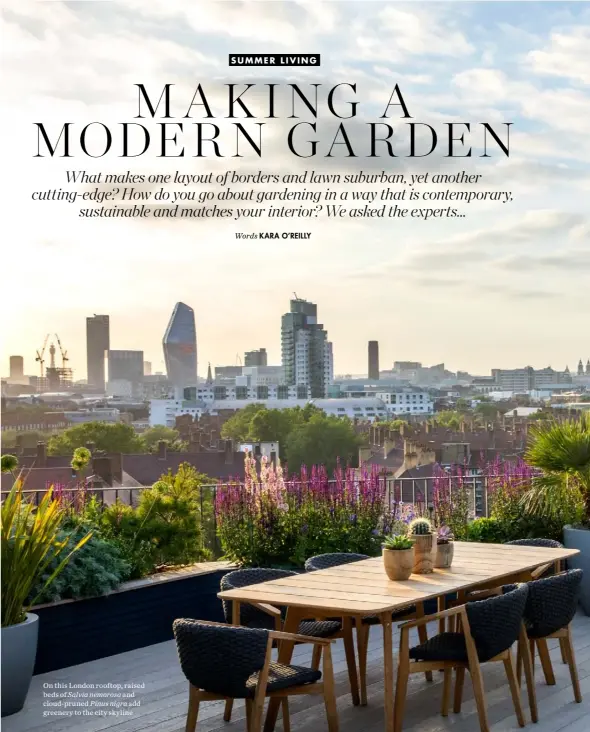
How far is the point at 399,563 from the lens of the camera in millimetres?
4109

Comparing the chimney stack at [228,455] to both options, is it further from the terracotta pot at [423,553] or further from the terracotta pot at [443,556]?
the terracotta pot at [423,553]

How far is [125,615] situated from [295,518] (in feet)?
4.72

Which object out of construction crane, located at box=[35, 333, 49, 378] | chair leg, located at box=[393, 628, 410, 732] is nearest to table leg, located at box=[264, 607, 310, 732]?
chair leg, located at box=[393, 628, 410, 732]

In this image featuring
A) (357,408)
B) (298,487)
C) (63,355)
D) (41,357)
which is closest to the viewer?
(298,487)

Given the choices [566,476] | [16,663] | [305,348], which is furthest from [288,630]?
[305,348]

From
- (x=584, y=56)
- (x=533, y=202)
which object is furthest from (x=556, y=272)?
(x=584, y=56)

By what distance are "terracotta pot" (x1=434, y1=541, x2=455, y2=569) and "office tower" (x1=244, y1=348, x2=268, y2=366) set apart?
42348 millimetres

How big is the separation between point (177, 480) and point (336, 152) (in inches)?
120

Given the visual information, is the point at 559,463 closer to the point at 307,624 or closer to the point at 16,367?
the point at 307,624

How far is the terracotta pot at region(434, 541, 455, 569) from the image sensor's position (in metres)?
4.41

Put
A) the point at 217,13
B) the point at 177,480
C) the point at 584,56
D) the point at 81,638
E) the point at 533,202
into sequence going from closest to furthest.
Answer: the point at 81,638, the point at 177,480, the point at 217,13, the point at 584,56, the point at 533,202

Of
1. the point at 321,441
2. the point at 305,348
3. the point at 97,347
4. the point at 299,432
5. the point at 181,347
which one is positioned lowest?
the point at 321,441

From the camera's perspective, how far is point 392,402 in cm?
4353

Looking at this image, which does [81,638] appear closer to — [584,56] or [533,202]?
[584,56]
